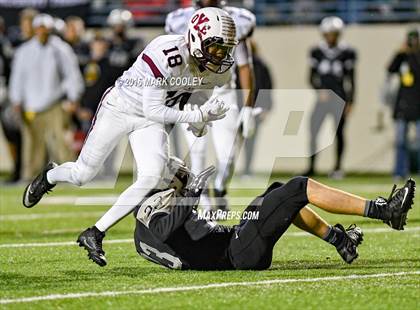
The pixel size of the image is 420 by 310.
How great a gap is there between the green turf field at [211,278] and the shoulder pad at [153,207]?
313 millimetres

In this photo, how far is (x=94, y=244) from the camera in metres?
6.09

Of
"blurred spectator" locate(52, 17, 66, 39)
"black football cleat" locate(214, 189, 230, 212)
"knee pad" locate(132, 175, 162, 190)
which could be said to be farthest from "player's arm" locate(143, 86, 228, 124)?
"blurred spectator" locate(52, 17, 66, 39)

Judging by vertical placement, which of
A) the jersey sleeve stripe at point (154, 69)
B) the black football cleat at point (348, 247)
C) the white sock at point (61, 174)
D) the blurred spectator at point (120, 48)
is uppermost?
the jersey sleeve stripe at point (154, 69)

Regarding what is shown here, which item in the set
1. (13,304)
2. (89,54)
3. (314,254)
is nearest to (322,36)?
(89,54)

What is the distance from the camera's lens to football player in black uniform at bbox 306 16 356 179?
1425cm

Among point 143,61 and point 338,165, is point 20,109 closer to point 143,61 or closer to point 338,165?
point 338,165

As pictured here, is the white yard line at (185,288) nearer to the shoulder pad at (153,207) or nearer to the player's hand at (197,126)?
the shoulder pad at (153,207)

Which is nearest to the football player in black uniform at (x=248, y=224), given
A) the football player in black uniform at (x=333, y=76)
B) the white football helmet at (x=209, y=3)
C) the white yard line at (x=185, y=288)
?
the white yard line at (x=185, y=288)

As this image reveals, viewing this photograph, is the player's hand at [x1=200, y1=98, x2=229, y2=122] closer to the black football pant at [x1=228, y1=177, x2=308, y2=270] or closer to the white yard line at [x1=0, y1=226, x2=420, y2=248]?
the black football pant at [x1=228, y1=177, x2=308, y2=270]

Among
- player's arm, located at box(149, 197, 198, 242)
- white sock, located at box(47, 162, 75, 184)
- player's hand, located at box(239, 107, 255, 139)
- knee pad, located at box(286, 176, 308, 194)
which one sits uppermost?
knee pad, located at box(286, 176, 308, 194)

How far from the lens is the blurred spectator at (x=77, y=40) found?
48.4ft

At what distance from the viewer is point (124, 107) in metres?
6.63

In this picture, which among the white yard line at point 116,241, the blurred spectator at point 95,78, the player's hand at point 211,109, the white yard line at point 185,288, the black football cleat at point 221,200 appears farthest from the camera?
the blurred spectator at point 95,78

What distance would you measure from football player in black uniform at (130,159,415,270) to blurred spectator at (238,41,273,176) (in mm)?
7438
